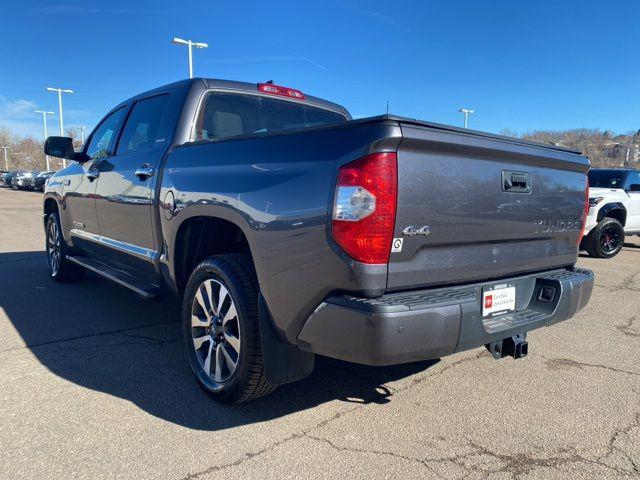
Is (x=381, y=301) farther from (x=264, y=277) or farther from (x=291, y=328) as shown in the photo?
(x=264, y=277)

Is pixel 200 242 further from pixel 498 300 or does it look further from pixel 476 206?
pixel 498 300

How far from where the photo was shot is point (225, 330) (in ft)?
9.55

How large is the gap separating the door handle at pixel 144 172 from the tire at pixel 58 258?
2.66 m

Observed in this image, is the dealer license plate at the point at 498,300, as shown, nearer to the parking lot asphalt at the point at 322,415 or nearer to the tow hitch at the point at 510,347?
the tow hitch at the point at 510,347

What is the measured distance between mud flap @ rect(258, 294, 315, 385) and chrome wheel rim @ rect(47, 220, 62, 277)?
4405 mm

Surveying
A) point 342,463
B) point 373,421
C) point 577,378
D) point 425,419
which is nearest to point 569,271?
point 577,378

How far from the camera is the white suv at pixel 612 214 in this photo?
9.16 meters

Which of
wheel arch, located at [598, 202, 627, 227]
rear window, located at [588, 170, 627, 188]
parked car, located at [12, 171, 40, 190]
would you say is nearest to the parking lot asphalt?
wheel arch, located at [598, 202, 627, 227]

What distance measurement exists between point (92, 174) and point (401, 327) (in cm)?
378

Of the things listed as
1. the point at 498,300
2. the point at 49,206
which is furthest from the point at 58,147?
the point at 498,300

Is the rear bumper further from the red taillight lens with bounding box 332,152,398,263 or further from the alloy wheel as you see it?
the alloy wheel

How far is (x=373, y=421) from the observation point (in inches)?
111

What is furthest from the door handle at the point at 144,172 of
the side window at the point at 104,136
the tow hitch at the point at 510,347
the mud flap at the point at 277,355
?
the tow hitch at the point at 510,347

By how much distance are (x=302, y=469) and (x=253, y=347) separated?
65 cm
